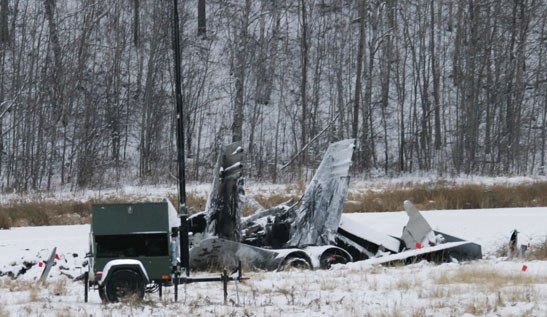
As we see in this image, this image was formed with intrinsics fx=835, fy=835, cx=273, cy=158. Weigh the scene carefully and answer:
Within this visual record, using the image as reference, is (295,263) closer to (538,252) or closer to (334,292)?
(334,292)

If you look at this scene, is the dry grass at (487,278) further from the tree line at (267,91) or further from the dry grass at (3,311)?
the tree line at (267,91)

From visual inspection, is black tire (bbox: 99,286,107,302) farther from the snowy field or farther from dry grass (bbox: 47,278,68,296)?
dry grass (bbox: 47,278,68,296)

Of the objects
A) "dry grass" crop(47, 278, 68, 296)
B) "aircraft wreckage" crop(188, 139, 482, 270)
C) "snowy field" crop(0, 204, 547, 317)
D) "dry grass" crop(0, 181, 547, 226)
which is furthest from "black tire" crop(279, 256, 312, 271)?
"dry grass" crop(0, 181, 547, 226)

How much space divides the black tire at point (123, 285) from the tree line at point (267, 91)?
2507 centimetres

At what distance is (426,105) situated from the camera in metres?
39.7

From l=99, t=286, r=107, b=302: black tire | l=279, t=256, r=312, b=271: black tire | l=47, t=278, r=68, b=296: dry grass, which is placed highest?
l=99, t=286, r=107, b=302: black tire

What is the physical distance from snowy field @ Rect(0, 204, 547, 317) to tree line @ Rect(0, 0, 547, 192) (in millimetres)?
20514

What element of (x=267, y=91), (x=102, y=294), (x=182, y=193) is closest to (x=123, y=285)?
(x=102, y=294)

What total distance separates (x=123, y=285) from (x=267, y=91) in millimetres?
33144

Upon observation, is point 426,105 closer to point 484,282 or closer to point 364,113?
point 364,113

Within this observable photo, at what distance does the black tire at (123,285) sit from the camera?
877 centimetres

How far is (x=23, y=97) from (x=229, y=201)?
2516 centimetres

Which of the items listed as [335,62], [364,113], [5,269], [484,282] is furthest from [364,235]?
[335,62]

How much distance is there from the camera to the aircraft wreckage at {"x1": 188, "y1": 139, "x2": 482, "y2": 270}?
44.0ft
